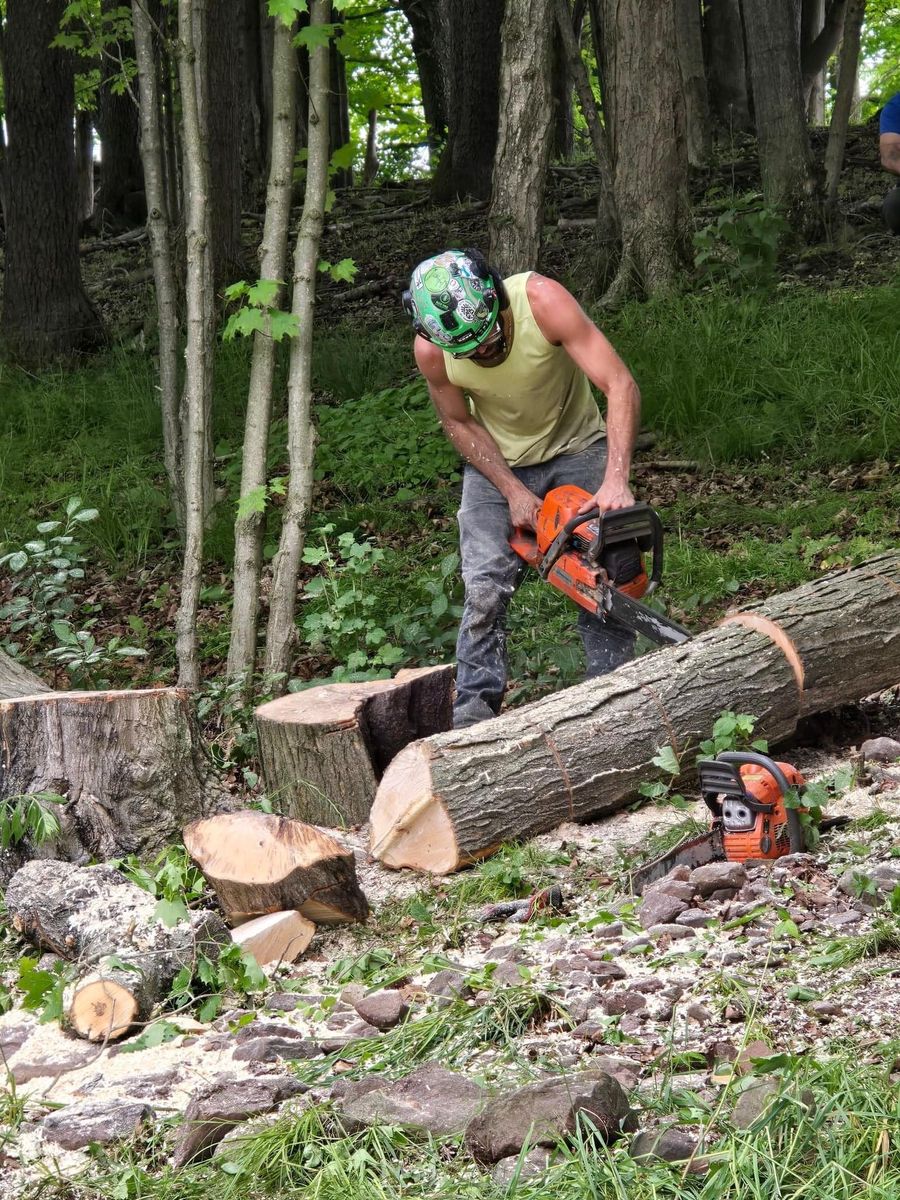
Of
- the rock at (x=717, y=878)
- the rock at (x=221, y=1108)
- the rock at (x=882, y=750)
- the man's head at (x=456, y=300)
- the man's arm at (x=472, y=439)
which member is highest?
the man's head at (x=456, y=300)

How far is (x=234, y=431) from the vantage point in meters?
8.50

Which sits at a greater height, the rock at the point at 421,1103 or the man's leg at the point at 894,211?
the man's leg at the point at 894,211

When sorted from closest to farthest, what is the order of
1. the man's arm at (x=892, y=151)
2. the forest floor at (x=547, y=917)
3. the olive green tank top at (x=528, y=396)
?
the forest floor at (x=547, y=917) → the olive green tank top at (x=528, y=396) → the man's arm at (x=892, y=151)

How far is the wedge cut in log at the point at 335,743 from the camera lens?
4371 mm

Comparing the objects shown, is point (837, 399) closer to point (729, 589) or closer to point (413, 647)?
point (729, 589)

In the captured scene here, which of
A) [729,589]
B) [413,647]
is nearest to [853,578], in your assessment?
Answer: [729,589]

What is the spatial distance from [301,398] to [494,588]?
1.42 m

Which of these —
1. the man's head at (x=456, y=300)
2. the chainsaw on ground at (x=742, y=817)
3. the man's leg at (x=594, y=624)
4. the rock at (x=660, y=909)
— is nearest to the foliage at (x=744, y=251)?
the man's leg at (x=594, y=624)

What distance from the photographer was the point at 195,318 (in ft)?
18.0

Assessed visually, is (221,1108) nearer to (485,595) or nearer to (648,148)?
(485,595)

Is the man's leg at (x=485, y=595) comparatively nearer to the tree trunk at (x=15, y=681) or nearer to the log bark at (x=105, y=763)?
the log bark at (x=105, y=763)

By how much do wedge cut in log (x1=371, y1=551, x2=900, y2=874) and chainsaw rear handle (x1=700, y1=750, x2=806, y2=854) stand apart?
23.1 inches

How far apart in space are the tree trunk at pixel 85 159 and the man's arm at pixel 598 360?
15507 millimetres

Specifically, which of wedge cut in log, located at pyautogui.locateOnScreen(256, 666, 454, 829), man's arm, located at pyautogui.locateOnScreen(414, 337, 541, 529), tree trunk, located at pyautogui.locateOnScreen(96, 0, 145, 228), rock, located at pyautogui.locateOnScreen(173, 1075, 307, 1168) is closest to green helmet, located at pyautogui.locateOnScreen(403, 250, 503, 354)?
man's arm, located at pyautogui.locateOnScreen(414, 337, 541, 529)
